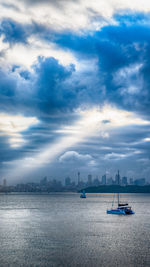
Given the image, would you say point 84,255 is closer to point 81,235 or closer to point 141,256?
point 141,256

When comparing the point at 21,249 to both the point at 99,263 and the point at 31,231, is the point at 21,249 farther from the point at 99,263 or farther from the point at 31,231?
the point at 31,231

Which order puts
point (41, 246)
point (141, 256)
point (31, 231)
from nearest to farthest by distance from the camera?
1. point (141, 256)
2. point (41, 246)
3. point (31, 231)

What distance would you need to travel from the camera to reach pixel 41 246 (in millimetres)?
78000

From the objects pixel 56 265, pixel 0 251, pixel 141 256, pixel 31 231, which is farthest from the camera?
pixel 31 231

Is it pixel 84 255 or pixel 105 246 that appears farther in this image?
pixel 105 246

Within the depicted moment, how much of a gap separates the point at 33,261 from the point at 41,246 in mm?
15004

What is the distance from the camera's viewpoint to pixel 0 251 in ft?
237

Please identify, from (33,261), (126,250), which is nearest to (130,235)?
(126,250)

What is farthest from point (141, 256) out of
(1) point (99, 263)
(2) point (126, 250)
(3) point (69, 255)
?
(3) point (69, 255)

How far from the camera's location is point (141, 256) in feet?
222

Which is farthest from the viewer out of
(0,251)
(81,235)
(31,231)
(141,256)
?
(31,231)

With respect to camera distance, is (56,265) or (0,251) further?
(0,251)

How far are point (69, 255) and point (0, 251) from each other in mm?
17067

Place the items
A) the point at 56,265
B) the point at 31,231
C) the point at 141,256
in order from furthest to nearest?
the point at 31,231, the point at 141,256, the point at 56,265
